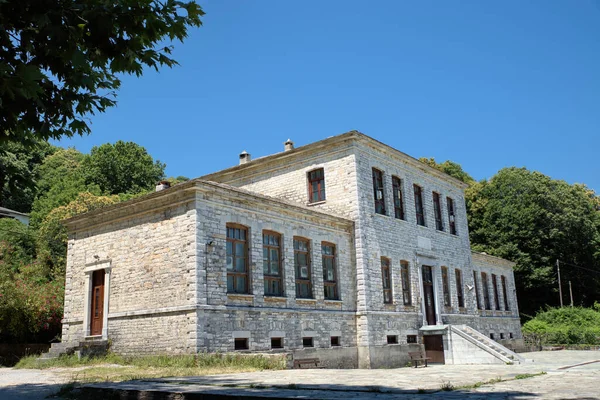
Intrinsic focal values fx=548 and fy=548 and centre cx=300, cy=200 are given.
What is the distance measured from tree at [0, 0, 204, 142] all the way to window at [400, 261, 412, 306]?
16.4 m

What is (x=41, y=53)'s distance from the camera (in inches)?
237

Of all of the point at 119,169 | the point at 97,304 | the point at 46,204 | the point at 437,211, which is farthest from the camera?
the point at 119,169

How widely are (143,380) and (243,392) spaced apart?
11.4 ft

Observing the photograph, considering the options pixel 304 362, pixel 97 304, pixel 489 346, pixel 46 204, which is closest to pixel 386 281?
pixel 489 346

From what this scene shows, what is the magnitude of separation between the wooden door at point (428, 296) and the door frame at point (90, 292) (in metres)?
12.4

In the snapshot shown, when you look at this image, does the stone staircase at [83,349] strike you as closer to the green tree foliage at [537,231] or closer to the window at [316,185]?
the window at [316,185]

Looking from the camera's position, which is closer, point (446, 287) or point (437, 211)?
point (446, 287)

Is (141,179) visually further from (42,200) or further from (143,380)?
(143,380)

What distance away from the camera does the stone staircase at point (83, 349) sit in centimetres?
1546

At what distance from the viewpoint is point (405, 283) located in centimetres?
2128

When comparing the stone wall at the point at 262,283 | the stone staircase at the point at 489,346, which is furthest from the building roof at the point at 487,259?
the stone wall at the point at 262,283

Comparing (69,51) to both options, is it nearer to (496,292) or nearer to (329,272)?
(329,272)

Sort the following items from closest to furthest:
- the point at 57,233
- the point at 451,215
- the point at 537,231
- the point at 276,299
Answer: the point at 276,299 → the point at 451,215 → the point at 57,233 → the point at 537,231

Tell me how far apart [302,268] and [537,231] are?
27.3 meters
